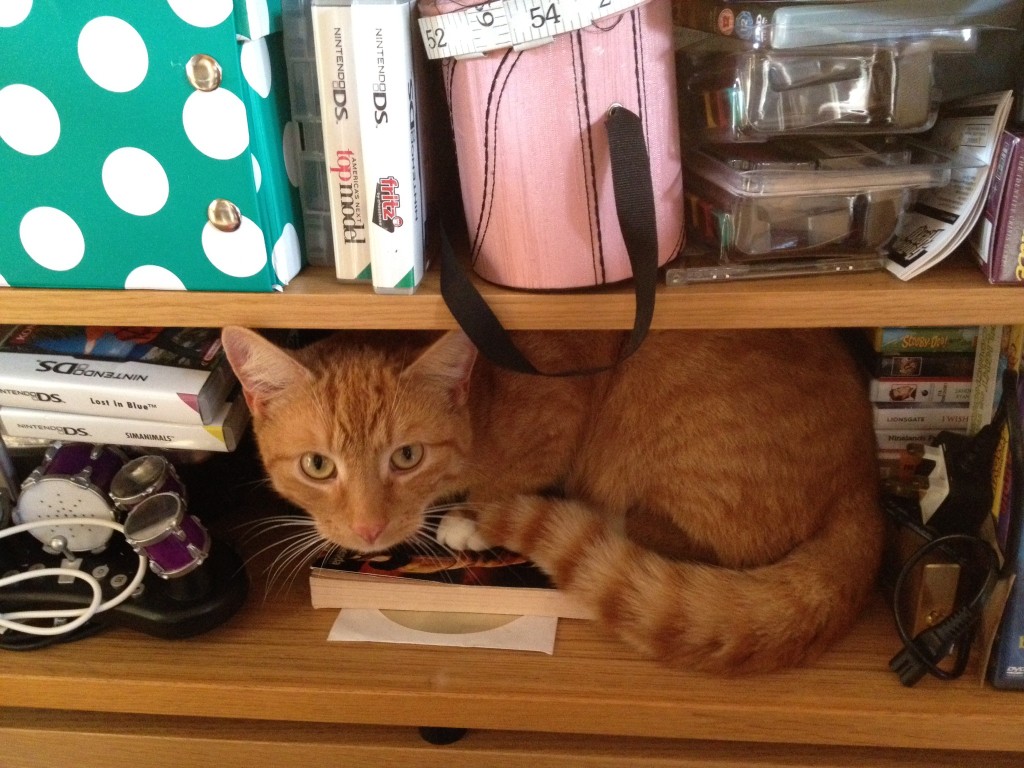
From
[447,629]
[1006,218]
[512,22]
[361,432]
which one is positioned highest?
[512,22]

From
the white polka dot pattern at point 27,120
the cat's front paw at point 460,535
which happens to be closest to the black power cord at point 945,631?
the cat's front paw at point 460,535

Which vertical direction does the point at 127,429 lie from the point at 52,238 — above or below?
below

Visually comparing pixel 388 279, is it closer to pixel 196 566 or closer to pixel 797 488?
pixel 196 566

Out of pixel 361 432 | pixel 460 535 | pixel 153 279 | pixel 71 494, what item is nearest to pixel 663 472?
pixel 460 535

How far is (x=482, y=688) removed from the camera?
0.89m

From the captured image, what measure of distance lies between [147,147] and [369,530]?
1.55 ft

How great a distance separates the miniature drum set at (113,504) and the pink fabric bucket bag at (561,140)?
0.48 m

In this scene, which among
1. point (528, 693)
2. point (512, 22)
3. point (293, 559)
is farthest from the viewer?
point (293, 559)

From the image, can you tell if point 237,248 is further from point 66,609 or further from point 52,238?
point 66,609

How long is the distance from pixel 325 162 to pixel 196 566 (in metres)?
0.50

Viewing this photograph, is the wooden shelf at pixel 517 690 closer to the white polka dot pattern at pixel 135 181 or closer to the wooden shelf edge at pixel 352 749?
the wooden shelf edge at pixel 352 749

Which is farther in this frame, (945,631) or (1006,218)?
(945,631)

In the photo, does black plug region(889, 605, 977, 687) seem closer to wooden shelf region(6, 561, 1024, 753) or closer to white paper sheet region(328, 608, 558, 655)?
wooden shelf region(6, 561, 1024, 753)

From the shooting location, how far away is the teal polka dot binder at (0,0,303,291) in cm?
70
